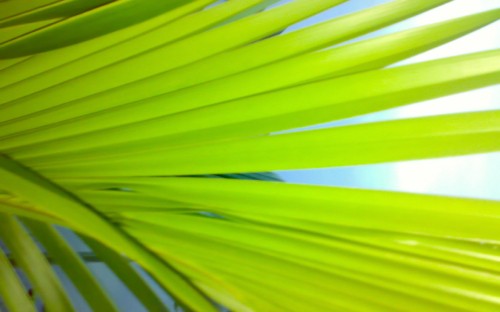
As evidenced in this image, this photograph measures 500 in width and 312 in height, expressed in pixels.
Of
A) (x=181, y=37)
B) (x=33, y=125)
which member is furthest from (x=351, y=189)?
(x=33, y=125)

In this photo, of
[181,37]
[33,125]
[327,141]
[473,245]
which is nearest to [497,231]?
[473,245]

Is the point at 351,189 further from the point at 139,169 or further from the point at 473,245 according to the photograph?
the point at 139,169

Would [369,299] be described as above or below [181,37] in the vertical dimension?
below

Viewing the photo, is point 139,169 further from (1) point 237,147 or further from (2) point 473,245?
(2) point 473,245

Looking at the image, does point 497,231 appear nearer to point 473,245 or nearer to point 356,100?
point 473,245

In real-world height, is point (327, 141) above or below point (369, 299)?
above

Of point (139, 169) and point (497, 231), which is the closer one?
point (497, 231)
